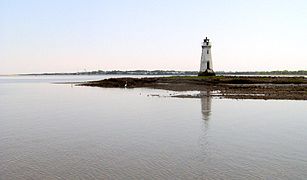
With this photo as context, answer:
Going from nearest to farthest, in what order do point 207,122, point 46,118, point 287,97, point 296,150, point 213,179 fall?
point 213,179 → point 296,150 → point 207,122 → point 46,118 → point 287,97

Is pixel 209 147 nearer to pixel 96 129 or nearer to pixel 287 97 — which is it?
pixel 96 129

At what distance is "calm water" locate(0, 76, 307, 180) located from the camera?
38.9ft

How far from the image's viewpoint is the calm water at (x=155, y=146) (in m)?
11.9

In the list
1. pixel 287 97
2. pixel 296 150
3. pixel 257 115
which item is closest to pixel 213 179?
pixel 296 150

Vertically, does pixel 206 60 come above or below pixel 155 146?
above

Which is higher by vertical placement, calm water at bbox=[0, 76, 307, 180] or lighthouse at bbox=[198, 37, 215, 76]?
lighthouse at bbox=[198, 37, 215, 76]

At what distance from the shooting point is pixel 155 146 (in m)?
15.7

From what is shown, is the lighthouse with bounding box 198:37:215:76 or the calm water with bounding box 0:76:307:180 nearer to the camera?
the calm water with bounding box 0:76:307:180

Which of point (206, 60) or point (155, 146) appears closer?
point (155, 146)

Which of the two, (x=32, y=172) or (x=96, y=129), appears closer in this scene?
(x=32, y=172)

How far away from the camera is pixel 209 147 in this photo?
15398mm

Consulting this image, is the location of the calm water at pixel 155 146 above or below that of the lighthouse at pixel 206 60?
below

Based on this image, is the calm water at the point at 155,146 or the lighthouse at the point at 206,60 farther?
the lighthouse at the point at 206,60

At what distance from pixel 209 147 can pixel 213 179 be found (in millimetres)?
4369
